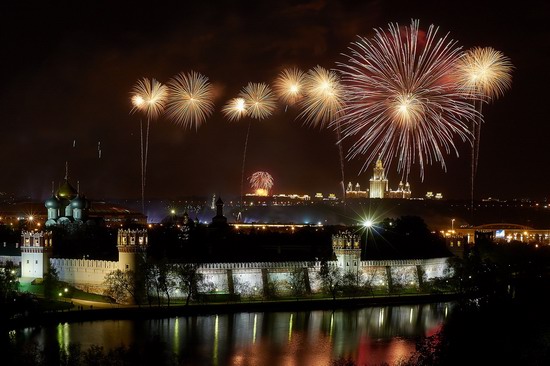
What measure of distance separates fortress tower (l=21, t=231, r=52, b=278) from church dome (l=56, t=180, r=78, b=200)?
50.2ft

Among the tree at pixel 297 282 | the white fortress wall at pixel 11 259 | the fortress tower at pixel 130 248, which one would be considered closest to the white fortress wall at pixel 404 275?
the tree at pixel 297 282

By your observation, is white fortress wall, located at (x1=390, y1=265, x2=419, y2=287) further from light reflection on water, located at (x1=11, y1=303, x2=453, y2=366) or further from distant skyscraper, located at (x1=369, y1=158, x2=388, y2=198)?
distant skyscraper, located at (x1=369, y1=158, x2=388, y2=198)

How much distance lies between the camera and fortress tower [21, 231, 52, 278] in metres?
39.5

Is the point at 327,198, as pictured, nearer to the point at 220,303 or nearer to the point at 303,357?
the point at 220,303

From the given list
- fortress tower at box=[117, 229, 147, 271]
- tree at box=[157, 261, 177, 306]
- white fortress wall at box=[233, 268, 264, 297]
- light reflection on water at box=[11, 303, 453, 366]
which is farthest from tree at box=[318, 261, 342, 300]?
fortress tower at box=[117, 229, 147, 271]

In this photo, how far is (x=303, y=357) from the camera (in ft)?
91.6

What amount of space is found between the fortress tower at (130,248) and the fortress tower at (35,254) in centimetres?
379

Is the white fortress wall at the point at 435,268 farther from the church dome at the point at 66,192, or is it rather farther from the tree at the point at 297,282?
the church dome at the point at 66,192

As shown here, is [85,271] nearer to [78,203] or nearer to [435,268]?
[435,268]

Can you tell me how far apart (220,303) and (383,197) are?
76970 mm

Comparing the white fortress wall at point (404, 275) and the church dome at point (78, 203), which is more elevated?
the church dome at point (78, 203)

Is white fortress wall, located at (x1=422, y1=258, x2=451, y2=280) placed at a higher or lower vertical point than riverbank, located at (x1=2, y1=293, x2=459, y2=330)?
higher

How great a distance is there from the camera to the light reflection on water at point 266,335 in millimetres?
27922

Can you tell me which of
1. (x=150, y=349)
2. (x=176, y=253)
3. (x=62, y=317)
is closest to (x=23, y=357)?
(x=150, y=349)
